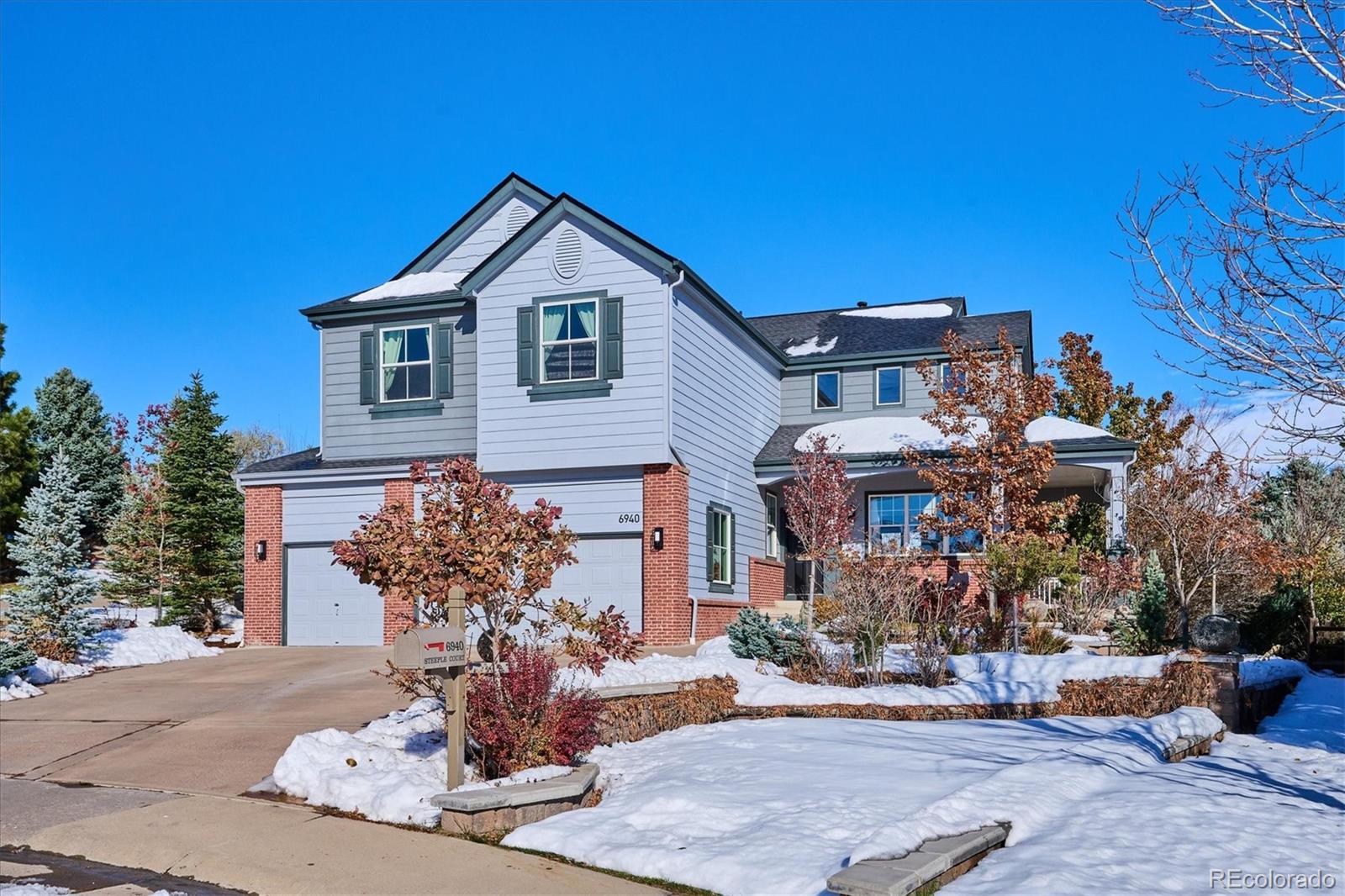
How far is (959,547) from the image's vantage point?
22.4 metres

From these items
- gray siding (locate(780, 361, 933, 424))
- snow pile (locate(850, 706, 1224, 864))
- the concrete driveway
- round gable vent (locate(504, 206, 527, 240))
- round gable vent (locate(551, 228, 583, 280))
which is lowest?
the concrete driveway

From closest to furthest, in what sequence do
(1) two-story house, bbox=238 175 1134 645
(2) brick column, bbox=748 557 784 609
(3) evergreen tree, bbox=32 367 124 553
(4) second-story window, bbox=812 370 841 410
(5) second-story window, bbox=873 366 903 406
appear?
(1) two-story house, bbox=238 175 1134 645, (2) brick column, bbox=748 557 784 609, (5) second-story window, bbox=873 366 903 406, (4) second-story window, bbox=812 370 841 410, (3) evergreen tree, bbox=32 367 124 553

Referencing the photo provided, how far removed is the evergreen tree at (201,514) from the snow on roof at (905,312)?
15.2 m

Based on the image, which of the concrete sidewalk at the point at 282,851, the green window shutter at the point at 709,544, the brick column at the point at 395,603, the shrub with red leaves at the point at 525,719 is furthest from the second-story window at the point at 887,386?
the concrete sidewalk at the point at 282,851

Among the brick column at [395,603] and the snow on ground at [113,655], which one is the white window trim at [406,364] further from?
the snow on ground at [113,655]

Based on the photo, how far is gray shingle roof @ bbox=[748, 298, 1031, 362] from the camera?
82.8 feet

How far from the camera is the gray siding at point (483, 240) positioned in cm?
2219

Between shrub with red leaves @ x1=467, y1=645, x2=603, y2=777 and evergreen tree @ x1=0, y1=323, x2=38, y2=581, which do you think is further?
evergreen tree @ x1=0, y1=323, x2=38, y2=581

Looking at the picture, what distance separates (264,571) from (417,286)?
6.07 meters

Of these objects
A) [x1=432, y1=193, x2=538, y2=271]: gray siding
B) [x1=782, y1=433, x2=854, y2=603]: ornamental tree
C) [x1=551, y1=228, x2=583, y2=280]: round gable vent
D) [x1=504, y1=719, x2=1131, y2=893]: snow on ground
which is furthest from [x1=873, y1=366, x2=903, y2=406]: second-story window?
[x1=504, y1=719, x2=1131, y2=893]: snow on ground

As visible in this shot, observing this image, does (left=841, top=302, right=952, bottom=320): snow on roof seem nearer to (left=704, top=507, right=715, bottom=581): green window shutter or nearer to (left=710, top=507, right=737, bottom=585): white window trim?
(left=710, top=507, right=737, bottom=585): white window trim

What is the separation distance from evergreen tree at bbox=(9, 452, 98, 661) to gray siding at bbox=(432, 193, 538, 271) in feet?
26.6

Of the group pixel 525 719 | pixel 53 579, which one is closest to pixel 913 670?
pixel 525 719

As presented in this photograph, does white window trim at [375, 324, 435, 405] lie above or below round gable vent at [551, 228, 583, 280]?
below
